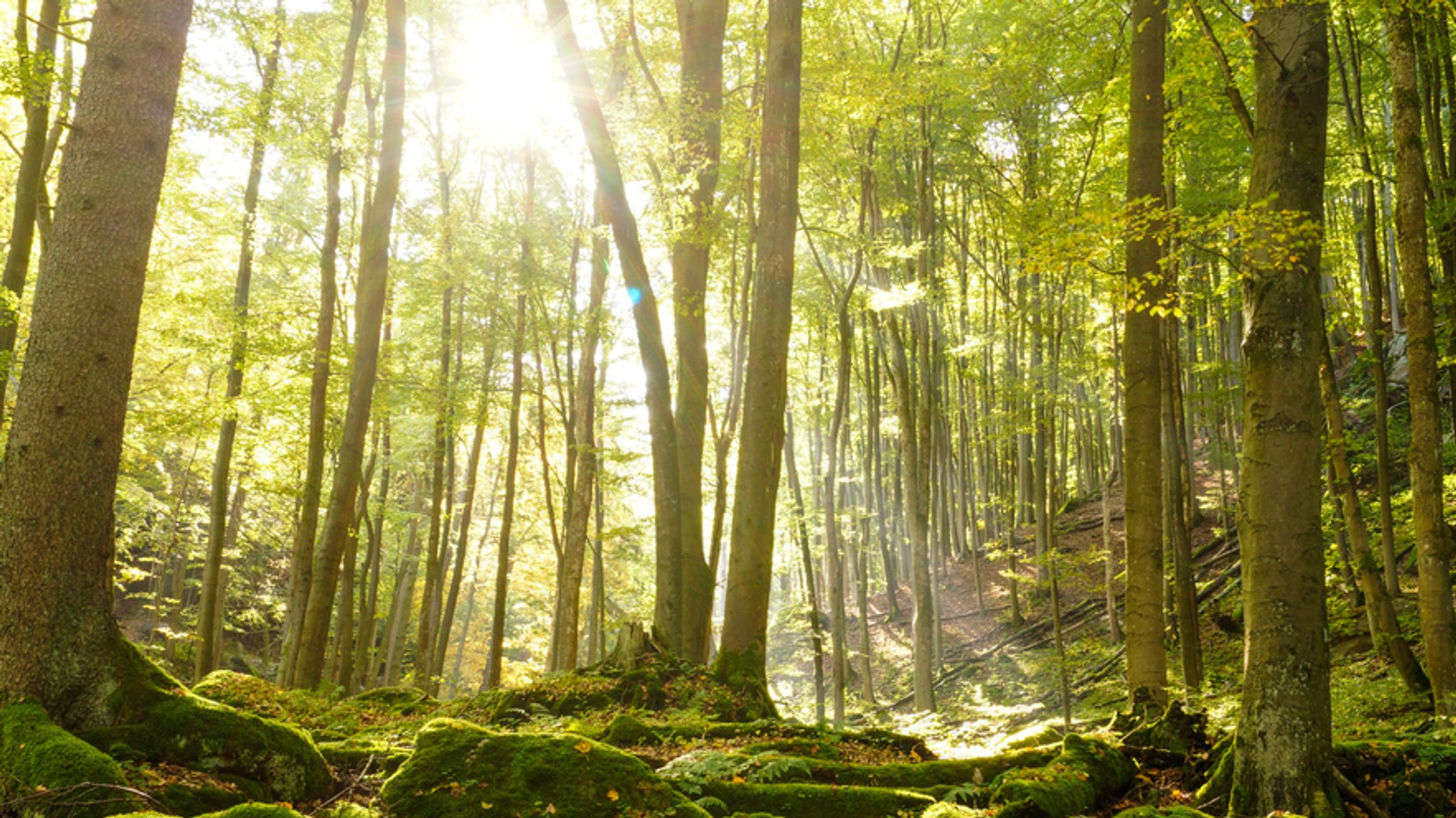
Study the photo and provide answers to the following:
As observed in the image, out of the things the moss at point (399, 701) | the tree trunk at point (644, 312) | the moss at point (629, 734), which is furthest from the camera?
the tree trunk at point (644, 312)

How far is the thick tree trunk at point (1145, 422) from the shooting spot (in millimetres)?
7055

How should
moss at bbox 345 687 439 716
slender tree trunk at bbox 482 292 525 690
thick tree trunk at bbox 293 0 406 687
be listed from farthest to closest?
slender tree trunk at bbox 482 292 525 690, thick tree trunk at bbox 293 0 406 687, moss at bbox 345 687 439 716

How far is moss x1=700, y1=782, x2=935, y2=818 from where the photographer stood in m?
3.74

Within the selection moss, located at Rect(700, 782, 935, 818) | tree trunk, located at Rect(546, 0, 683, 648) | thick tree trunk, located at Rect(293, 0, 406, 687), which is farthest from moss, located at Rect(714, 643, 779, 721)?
thick tree trunk, located at Rect(293, 0, 406, 687)

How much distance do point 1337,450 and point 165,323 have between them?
1903 centimetres

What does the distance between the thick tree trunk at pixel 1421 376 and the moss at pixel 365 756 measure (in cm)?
809

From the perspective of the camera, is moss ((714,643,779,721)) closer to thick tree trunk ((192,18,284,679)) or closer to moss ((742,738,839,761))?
moss ((742,738,839,761))

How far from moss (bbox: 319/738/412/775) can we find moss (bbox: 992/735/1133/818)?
3.16m

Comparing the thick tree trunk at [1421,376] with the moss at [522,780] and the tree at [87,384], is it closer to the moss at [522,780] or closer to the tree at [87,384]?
the moss at [522,780]

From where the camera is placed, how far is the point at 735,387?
14273 millimetres

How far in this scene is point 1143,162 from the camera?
742 centimetres

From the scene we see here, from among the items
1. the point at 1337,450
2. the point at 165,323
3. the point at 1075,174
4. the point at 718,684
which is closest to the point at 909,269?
the point at 1075,174

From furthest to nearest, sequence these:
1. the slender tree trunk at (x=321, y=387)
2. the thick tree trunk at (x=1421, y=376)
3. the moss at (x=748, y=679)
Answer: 1. the slender tree trunk at (x=321, y=387)
2. the thick tree trunk at (x=1421, y=376)
3. the moss at (x=748, y=679)

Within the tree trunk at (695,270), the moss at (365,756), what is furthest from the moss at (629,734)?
the tree trunk at (695,270)
